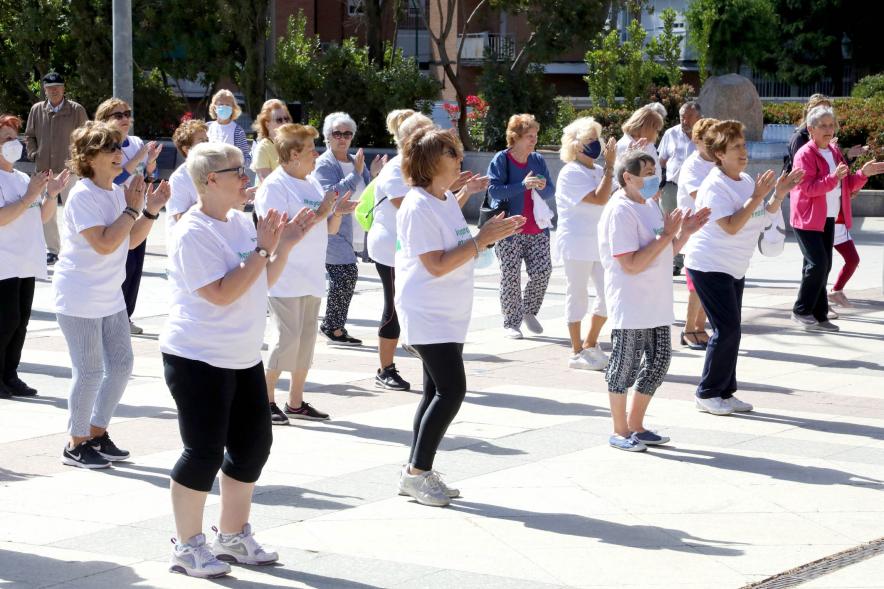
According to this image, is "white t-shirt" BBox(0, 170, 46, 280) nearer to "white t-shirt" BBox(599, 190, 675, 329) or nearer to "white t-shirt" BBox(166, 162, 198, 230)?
"white t-shirt" BBox(166, 162, 198, 230)

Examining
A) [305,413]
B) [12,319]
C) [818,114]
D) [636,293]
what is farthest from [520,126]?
[12,319]

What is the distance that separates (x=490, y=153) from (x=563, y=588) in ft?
58.3

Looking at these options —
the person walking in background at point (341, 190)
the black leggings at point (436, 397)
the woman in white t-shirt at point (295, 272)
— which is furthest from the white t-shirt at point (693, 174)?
the black leggings at point (436, 397)

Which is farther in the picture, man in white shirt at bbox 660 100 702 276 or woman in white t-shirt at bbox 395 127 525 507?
man in white shirt at bbox 660 100 702 276

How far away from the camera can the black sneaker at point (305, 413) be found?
27.0ft

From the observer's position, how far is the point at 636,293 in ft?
24.1

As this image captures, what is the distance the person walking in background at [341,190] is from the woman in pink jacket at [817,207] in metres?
3.82

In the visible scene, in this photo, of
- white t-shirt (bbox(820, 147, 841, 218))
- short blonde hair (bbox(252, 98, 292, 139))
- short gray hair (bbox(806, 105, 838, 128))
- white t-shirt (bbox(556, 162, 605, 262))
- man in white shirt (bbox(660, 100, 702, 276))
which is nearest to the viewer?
white t-shirt (bbox(556, 162, 605, 262))

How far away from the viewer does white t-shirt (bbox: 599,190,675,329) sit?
285 inches

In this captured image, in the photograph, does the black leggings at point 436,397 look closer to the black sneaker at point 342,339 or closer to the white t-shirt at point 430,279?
the white t-shirt at point 430,279

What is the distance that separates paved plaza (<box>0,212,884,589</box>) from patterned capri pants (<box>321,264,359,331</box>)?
1.64ft

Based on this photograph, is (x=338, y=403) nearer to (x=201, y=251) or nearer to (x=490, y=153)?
(x=201, y=251)

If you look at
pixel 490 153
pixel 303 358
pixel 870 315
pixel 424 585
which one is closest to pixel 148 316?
pixel 303 358

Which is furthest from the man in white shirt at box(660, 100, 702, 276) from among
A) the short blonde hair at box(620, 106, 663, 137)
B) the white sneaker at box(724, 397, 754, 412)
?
the white sneaker at box(724, 397, 754, 412)
